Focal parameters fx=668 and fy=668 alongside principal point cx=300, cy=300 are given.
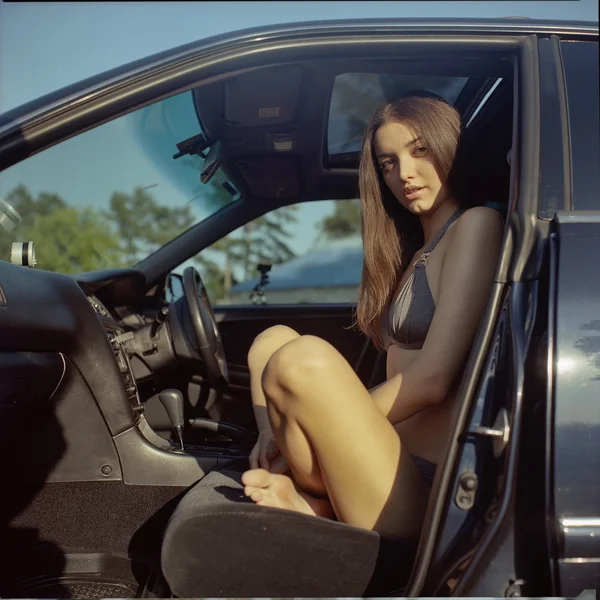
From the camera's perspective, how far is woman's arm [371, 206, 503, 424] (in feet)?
4.88

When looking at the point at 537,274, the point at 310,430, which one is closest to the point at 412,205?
the point at 537,274

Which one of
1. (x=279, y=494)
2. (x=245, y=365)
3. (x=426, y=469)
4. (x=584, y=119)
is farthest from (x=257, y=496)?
(x=245, y=365)

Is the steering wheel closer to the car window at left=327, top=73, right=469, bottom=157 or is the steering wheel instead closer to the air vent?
the air vent

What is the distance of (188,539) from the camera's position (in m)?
1.36

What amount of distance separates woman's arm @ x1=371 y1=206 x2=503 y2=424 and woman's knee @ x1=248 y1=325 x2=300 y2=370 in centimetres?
39

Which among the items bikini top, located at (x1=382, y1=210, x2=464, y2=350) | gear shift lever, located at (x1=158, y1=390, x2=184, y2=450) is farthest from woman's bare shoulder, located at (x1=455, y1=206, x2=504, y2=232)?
gear shift lever, located at (x1=158, y1=390, x2=184, y2=450)

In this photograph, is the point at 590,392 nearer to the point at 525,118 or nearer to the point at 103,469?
the point at 525,118

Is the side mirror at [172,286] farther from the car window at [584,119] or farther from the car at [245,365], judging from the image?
the car window at [584,119]

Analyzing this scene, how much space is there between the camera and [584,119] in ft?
4.53

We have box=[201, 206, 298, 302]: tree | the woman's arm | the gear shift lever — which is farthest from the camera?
box=[201, 206, 298, 302]: tree

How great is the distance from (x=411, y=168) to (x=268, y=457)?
2.77ft

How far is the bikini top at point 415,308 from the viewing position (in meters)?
1.67

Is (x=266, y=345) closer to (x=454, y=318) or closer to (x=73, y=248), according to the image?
(x=454, y=318)

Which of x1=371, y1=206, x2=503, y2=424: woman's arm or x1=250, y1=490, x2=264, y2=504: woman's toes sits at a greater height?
x1=371, y1=206, x2=503, y2=424: woman's arm
